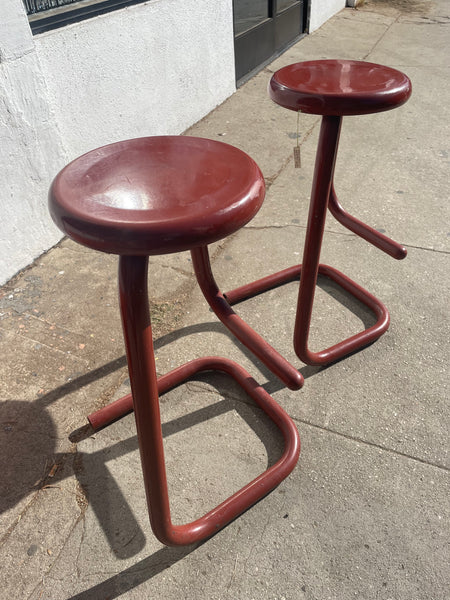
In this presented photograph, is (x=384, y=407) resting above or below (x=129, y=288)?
below

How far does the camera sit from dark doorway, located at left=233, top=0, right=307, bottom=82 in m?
4.78

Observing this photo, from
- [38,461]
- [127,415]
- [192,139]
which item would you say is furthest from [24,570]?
[192,139]

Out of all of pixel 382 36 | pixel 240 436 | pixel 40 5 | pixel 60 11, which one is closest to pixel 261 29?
pixel 382 36

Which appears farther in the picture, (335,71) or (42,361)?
(42,361)

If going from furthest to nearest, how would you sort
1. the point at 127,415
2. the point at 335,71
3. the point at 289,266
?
the point at 289,266 → the point at 127,415 → the point at 335,71

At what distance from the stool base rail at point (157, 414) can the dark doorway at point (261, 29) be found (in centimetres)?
385

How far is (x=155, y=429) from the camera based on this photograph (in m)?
1.26

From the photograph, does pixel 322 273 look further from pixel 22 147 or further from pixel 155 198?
pixel 155 198

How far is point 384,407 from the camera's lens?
1921 millimetres

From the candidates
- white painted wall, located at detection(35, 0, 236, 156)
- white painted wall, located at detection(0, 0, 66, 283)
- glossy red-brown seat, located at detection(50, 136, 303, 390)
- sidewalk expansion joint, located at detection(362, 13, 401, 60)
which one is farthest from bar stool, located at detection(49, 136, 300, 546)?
sidewalk expansion joint, located at detection(362, 13, 401, 60)

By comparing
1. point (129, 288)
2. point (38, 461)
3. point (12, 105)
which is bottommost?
point (38, 461)

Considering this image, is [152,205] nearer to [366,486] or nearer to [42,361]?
[366,486]

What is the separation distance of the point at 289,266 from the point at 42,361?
4.39ft

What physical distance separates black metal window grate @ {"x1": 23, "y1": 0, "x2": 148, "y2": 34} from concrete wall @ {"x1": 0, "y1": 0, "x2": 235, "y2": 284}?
50 mm
